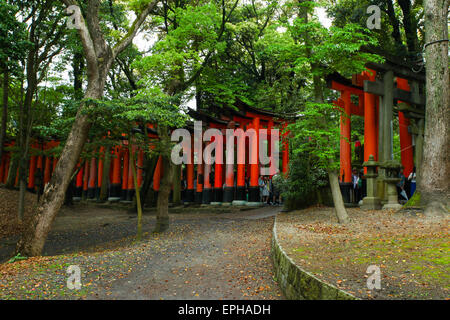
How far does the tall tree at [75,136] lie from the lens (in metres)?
8.48

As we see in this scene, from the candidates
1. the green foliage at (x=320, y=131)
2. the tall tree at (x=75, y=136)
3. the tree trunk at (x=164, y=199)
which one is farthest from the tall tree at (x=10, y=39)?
the green foliage at (x=320, y=131)

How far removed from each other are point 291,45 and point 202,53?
5804 millimetres

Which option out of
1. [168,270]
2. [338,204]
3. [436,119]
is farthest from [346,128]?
[168,270]

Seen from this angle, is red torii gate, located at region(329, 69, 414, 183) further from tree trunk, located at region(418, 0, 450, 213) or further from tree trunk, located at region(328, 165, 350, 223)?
tree trunk, located at region(328, 165, 350, 223)

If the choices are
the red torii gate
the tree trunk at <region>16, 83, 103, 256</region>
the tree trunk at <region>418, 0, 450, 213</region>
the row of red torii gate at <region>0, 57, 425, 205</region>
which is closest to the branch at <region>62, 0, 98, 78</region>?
the tree trunk at <region>16, 83, 103, 256</region>

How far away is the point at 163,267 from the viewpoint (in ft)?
23.0

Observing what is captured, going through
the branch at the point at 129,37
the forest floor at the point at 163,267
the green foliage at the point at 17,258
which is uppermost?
the branch at the point at 129,37

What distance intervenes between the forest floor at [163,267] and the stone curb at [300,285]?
27 centimetres

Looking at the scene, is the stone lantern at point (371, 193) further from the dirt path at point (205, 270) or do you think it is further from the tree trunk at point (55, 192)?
the tree trunk at point (55, 192)

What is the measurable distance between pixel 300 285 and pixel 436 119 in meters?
6.53

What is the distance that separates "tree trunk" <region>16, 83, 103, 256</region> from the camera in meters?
8.44

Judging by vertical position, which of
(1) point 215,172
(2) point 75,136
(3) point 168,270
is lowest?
(3) point 168,270

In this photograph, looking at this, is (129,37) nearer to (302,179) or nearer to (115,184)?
Answer: (302,179)
